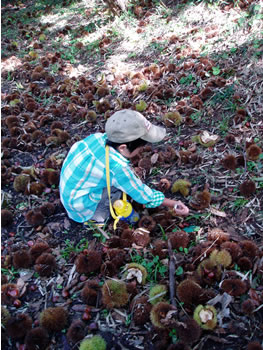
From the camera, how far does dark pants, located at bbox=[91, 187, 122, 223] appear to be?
320 cm

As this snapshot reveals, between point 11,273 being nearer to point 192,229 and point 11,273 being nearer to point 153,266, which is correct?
point 153,266

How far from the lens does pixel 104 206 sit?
3.24m

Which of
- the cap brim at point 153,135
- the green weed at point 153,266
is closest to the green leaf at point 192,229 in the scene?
the green weed at point 153,266

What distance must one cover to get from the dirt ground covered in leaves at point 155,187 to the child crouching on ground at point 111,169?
11.7 inches

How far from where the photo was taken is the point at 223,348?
2.09 meters

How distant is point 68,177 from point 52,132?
210 centimetres

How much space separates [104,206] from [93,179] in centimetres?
44

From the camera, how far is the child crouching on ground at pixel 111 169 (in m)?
2.71

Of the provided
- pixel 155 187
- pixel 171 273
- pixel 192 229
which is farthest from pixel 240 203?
pixel 171 273

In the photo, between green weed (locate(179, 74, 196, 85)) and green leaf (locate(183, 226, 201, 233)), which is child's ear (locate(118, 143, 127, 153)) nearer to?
green leaf (locate(183, 226, 201, 233))

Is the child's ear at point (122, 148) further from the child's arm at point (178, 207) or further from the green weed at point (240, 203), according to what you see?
the green weed at point (240, 203)

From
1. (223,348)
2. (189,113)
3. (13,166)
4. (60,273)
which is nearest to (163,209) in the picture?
(60,273)

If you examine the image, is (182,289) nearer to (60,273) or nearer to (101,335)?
(101,335)

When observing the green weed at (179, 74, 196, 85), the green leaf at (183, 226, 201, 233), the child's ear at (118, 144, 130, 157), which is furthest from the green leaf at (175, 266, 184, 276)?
the green weed at (179, 74, 196, 85)
